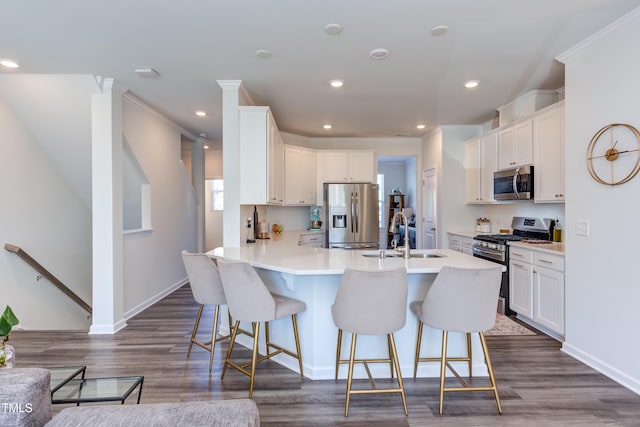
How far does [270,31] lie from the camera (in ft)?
8.49

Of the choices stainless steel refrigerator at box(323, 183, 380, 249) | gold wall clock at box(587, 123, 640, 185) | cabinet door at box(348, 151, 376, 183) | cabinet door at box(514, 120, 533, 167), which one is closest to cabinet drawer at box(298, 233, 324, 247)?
stainless steel refrigerator at box(323, 183, 380, 249)

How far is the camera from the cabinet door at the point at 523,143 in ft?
13.2

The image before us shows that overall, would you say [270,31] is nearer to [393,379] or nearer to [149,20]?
[149,20]

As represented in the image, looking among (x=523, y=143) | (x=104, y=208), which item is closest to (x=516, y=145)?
(x=523, y=143)

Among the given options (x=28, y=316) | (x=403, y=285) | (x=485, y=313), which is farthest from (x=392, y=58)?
(x=28, y=316)

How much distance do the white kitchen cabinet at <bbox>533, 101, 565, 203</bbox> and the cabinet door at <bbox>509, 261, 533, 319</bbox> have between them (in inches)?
32.0

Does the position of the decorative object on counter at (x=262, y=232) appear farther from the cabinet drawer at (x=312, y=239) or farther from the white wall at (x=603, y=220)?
the white wall at (x=603, y=220)

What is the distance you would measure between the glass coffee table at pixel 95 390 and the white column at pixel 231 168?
1838mm

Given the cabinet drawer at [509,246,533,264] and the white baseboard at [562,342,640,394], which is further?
the cabinet drawer at [509,246,533,264]

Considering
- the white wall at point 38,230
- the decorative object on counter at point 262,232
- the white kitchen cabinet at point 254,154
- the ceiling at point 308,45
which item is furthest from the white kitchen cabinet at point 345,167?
the white wall at point 38,230

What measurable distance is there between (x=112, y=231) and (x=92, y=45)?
1.83 metres

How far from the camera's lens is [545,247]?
3457 millimetres

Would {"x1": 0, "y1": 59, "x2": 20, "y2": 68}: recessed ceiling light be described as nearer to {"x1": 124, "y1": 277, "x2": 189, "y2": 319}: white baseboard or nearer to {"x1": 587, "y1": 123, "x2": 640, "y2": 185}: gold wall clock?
{"x1": 124, "y1": 277, "x2": 189, "y2": 319}: white baseboard

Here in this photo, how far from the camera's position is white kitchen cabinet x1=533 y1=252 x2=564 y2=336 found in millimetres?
3156
